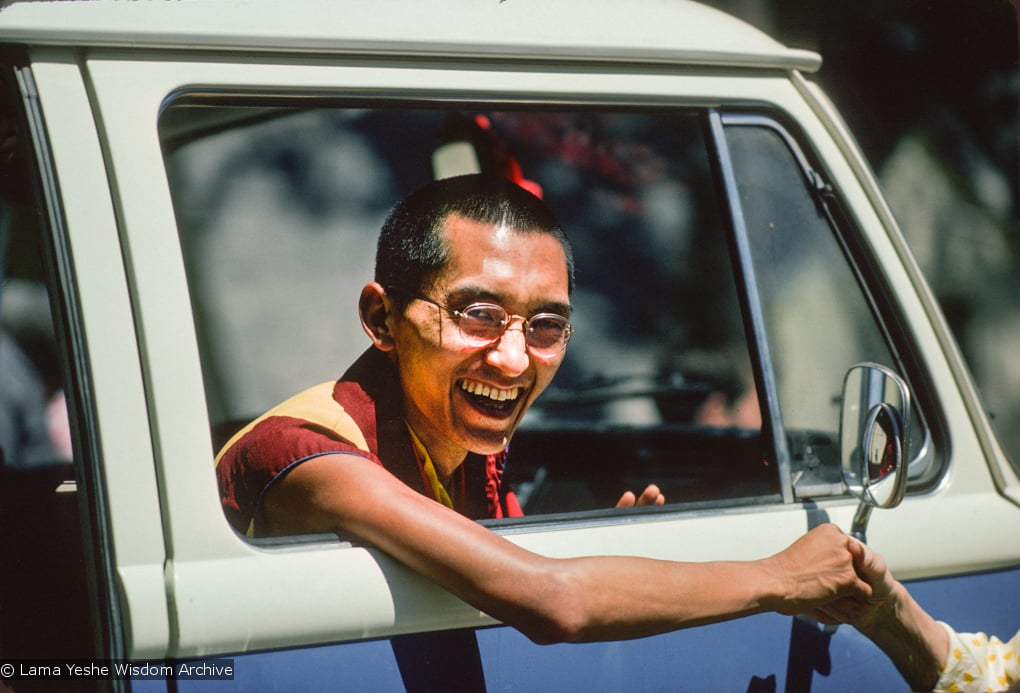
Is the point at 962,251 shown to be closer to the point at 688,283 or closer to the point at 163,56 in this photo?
the point at 688,283

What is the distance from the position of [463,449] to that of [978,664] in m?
1.03

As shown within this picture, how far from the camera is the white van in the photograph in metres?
1.47

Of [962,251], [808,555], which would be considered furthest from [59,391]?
[962,251]

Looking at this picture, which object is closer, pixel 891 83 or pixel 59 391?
pixel 59 391

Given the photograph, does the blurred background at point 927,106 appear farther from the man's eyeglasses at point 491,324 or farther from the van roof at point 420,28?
the man's eyeglasses at point 491,324

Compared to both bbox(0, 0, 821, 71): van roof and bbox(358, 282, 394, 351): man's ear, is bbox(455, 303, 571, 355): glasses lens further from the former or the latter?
bbox(0, 0, 821, 71): van roof

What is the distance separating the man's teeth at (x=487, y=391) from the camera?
1.96 metres

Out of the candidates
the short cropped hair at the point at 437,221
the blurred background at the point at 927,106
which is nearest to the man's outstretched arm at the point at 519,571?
the short cropped hair at the point at 437,221

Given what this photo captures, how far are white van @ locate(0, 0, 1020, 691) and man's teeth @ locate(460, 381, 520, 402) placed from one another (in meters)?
0.33

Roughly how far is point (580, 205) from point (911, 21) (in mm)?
2622

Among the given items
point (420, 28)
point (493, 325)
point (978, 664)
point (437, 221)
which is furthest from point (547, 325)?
point (978, 664)

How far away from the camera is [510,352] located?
1.93 m

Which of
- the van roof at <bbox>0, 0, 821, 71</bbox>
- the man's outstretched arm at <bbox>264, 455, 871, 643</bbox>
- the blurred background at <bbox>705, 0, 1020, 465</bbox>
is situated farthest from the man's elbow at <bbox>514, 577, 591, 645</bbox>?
the blurred background at <bbox>705, 0, 1020, 465</bbox>

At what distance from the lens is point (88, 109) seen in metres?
1.53
